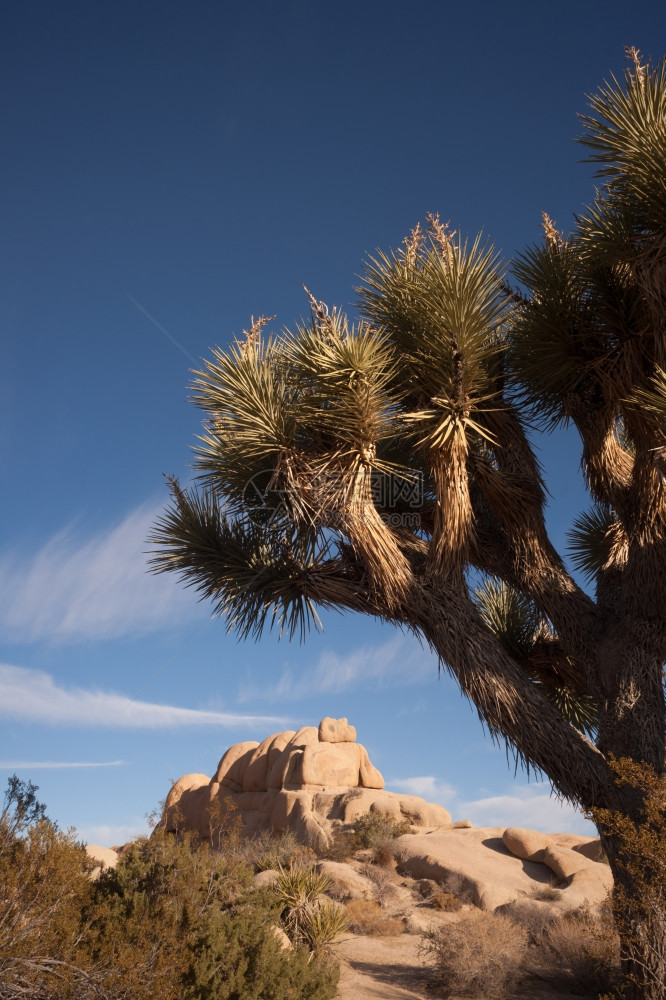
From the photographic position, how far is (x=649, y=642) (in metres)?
7.36

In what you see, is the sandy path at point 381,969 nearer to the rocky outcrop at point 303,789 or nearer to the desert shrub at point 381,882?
the desert shrub at point 381,882

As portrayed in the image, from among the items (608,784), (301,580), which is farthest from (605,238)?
(608,784)

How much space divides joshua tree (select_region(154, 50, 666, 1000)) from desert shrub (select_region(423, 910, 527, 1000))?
84.9 inches

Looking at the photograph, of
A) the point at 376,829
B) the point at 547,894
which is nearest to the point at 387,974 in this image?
the point at 547,894

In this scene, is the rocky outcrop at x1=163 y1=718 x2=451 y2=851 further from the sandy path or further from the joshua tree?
the joshua tree

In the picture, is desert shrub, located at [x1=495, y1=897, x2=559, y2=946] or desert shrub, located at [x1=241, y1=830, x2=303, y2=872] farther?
desert shrub, located at [x1=241, y1=830, x2=303, y2=872]

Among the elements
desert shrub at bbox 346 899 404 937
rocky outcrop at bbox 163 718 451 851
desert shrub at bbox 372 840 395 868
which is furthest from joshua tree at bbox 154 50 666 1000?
rocky outcrop at bbox 163 718 451 851

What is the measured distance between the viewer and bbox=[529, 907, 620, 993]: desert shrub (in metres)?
7.31

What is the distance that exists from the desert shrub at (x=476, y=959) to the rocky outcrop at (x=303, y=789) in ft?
31.7

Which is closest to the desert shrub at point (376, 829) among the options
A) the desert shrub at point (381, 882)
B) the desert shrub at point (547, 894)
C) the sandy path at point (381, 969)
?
the desert shrub at point (381, 882)

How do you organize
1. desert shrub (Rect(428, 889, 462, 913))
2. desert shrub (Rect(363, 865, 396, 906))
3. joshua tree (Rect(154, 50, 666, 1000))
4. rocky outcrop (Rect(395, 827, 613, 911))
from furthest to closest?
rocky outcrop (Rect(395, 827, 613, 911)), desert shrub (Rect(363, 865, 396, 906)), desert shrub (Rect(428, 889, 462, 913)), joshua tree (Rect(154, 50, 666, 1000))

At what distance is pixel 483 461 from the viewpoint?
7887 millimetres

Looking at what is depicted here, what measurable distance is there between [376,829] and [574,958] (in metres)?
9.89

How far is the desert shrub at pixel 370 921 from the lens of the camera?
10.6m
